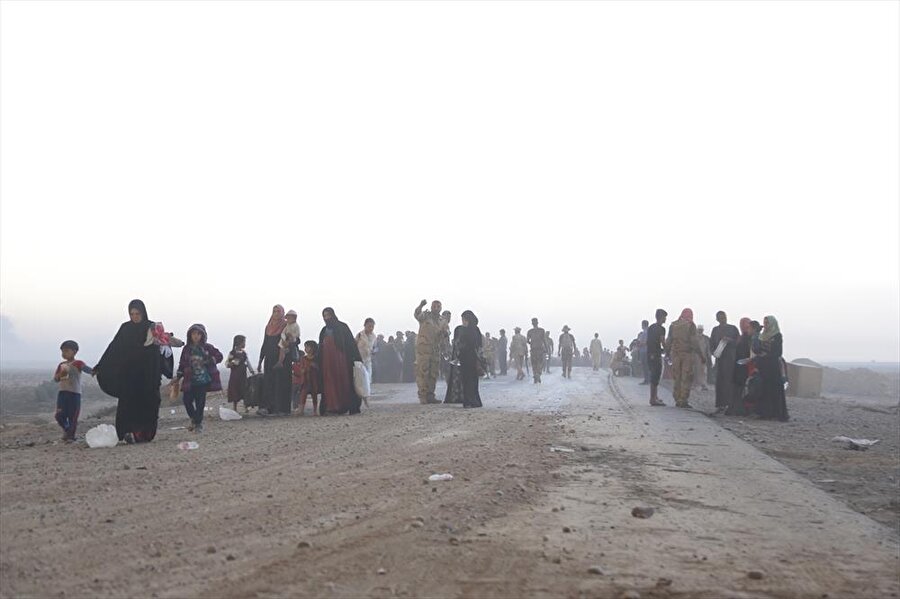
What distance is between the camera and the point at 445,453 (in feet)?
34.4

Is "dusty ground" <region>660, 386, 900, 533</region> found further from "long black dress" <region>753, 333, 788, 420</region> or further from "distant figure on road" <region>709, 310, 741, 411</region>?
"distant figure on road" <region>709, 310, 741, 411</region>

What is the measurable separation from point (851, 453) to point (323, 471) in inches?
311

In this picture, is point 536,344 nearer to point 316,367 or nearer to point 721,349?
point 721,349

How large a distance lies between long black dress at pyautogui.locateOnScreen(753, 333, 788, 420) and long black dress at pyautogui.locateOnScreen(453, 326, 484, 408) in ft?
18.6

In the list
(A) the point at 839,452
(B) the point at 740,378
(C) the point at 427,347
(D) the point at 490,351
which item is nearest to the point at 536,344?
(D) the point at 490,351

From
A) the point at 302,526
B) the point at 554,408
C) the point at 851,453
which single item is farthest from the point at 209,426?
the point at 851,453

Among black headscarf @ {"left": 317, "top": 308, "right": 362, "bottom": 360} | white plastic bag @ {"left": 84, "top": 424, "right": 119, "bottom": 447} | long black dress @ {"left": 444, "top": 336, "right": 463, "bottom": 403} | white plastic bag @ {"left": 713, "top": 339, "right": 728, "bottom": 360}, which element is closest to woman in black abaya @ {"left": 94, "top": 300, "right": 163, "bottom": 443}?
white plastic bag @ {"left": 84, "top": 424, "right": 119, "bottom": 447}

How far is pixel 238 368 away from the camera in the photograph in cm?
1719

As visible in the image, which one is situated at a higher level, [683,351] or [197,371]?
[683,351]

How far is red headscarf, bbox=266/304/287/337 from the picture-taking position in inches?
690

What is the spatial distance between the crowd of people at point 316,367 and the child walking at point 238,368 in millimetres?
22

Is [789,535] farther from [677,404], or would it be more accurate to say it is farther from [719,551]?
[677,404]

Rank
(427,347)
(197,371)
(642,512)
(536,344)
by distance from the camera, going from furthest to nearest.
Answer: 1. (536,344)
2. (427,347)
3. (197,371)
4. (642,512)

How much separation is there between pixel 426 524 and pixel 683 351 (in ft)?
43.5
